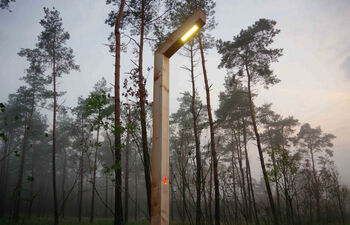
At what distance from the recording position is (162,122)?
1.97 meters

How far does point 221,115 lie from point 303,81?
71812 mm

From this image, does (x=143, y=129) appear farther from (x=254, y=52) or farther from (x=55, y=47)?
(x=55, y=47)

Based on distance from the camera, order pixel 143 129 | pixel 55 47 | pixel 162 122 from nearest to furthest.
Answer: pixel 162 122 → pixel 143 129 → pixel 55 47

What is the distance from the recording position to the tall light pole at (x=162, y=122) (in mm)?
1730

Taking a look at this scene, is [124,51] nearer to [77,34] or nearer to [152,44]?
[152,44]

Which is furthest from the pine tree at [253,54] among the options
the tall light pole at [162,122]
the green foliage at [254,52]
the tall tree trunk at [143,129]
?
the tall light pole at [162,122]

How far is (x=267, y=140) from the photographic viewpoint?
23250 mm

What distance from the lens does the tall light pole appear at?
173 centimetres

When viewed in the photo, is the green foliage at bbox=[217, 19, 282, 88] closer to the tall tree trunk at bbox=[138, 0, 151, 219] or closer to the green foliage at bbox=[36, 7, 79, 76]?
the tall tree trunk at bbox=[138, 0, 151, 219]

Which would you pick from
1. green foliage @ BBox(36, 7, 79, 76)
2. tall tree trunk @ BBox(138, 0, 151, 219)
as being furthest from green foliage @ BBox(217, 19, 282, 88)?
green foliage @ BBox(36, 7, 79, 76)

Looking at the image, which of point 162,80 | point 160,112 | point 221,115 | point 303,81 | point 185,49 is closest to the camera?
point 160,112

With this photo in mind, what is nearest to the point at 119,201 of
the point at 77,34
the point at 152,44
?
the point at 152,44

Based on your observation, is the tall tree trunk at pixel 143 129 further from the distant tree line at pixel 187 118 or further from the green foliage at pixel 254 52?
the green foliage at pixel 254 52

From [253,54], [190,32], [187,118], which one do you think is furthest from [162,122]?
[187,118]
